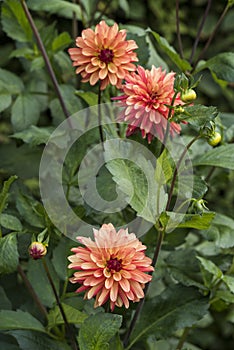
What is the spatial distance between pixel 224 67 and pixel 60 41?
0.28 metres

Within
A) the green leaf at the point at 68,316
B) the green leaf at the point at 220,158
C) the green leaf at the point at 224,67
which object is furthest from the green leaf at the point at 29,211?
the green leaf at the point at 224,67

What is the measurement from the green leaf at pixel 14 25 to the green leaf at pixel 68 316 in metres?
0.48

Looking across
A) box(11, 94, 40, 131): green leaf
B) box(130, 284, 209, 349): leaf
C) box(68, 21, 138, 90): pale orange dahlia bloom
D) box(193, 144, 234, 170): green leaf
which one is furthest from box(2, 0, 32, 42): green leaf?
box(130, 284, 209, 349): leaf

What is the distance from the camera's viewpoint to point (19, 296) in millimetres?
1034

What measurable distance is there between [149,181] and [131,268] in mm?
122

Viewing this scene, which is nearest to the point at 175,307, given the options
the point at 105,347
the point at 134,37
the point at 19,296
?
the point at 105,347

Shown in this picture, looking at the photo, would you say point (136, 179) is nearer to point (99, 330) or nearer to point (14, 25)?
point (99, 330)

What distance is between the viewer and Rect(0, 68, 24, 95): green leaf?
1.08 meters

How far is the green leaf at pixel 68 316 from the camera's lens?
0.80 m

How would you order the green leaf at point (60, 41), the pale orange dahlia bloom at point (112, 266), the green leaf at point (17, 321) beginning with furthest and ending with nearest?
the green leaf at point (60, 41), the green leaf at point (17, 321), the pale orange dahlia bloom at point (112, 266)

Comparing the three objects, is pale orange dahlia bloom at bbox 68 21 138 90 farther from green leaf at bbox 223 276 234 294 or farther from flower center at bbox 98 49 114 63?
green leaf at bbox 223 276 234 294

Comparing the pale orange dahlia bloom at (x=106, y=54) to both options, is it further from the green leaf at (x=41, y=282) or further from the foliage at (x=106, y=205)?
A: the green leaf at (x=41, y=282)

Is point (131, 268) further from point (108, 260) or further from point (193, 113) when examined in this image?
point (193, 113)

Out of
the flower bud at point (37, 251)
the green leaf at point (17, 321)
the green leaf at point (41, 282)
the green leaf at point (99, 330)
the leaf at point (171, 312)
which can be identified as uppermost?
the flower bud at point (37, 251)
